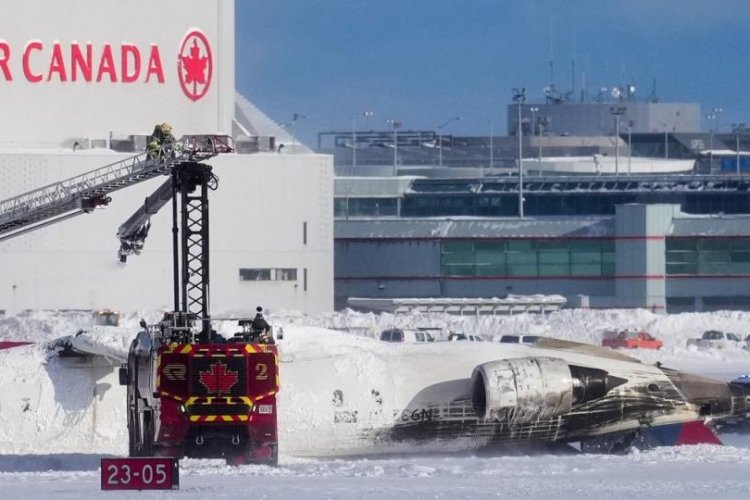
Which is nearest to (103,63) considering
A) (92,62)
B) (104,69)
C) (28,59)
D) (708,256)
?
(104,69)

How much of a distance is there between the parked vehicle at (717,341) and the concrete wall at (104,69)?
78.2 feet

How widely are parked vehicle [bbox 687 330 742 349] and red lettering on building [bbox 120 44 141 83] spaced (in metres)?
27.1

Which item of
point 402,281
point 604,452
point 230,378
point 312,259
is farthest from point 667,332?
point 230,378

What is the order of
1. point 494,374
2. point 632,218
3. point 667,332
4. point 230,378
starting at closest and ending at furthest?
1. point 230,378
2. point 494,374
3. point 667,332
4. point 632,218

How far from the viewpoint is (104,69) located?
7300cm

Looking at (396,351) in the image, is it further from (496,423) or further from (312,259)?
(312,259)

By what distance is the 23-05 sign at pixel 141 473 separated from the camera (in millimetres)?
24203

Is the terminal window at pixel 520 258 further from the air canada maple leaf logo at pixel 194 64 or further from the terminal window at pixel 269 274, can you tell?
the air canada maple leaf logo at pixel 194 64

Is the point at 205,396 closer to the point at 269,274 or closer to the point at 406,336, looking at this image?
the point at 406,336

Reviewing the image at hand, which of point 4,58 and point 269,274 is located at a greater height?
point 4,58

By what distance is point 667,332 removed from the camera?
72.8 metres

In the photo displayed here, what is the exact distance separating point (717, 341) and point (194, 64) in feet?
87.1

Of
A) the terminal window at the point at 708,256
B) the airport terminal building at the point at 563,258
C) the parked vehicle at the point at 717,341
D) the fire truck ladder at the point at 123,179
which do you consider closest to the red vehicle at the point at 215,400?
the fire truck ladder at the point at 123,179

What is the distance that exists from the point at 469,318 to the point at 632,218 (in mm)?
17587
